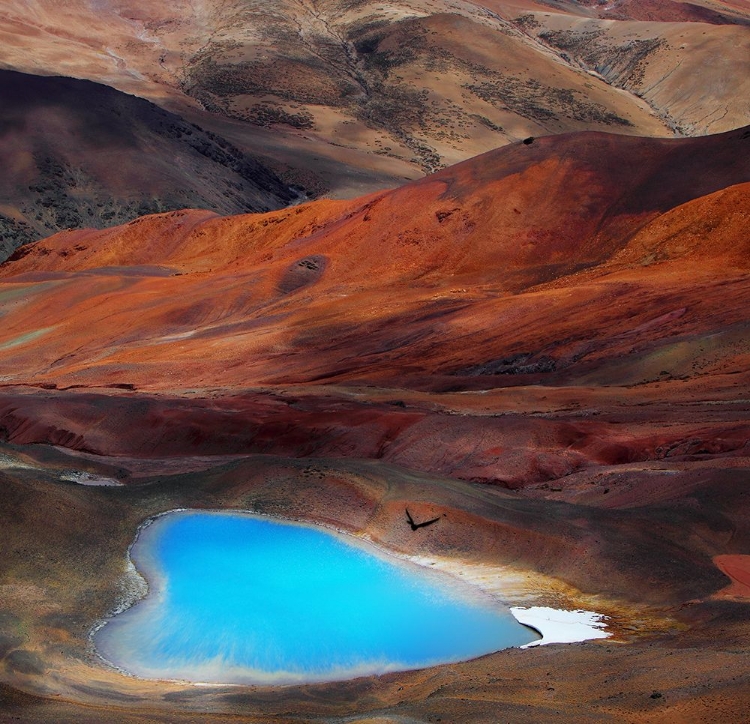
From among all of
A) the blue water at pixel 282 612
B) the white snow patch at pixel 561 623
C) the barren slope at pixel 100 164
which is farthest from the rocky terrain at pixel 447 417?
the barren slope at pixel 100 164

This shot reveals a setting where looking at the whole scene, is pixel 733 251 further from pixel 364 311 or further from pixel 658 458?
pixel 658 458

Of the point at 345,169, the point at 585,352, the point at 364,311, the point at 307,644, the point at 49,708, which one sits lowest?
the point at 345,169

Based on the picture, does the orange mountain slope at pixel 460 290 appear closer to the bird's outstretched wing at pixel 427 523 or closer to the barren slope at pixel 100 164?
the bird's outstretched wing at pixel 427 523

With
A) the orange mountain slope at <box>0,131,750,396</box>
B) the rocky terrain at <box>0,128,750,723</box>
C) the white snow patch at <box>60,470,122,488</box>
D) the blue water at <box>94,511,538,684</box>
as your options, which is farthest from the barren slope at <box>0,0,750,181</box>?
the blue water at <box>94,511,538,684</box>

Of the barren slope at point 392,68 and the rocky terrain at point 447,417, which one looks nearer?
the rocky terrain at point 447,417

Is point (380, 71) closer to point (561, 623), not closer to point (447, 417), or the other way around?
point (447, 417)

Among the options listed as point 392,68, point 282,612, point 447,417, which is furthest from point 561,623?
point 392,68

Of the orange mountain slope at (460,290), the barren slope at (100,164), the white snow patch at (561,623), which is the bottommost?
the barren slope at (100,164)

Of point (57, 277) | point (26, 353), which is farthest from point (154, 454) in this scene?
point (57, 277)
